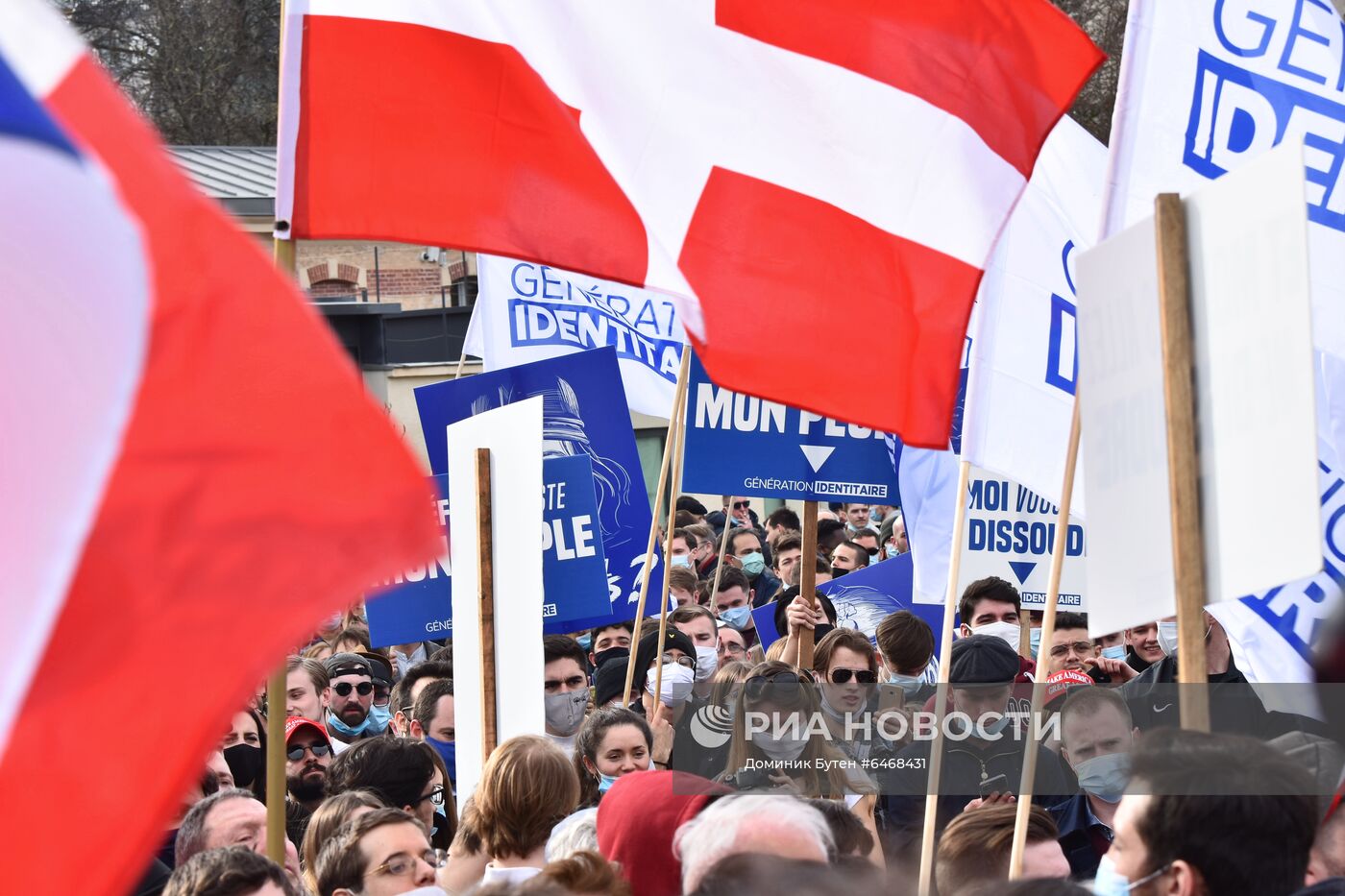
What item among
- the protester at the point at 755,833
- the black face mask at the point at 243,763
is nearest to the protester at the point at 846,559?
the black face mask at the point at 243,763

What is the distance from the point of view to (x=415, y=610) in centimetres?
A: 662

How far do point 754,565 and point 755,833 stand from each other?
372 inches

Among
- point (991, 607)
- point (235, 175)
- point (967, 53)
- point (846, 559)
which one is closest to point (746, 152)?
point (967, 53)

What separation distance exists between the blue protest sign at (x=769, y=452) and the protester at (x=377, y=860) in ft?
13.3

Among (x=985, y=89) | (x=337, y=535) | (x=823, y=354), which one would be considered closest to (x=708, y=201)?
(x=823, y=354)

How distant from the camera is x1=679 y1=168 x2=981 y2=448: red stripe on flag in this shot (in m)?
4.48

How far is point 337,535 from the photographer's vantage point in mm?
2170

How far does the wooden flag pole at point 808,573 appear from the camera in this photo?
6477 mm

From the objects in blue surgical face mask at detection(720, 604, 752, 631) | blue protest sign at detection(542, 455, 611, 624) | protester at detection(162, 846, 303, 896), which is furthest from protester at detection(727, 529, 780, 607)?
protester at detection(162, 846, 303, 896)

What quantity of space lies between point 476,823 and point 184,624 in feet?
6.97

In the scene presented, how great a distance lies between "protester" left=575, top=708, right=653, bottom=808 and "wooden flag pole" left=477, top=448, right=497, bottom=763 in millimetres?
693

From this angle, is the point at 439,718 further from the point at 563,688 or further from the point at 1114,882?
the point at 1114,882

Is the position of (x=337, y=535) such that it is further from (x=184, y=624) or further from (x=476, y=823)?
(x=476, y=823)

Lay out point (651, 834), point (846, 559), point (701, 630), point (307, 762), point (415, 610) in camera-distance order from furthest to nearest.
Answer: point (846, 559)
point (701, 630)
point (415, 610)
point (307, 762)
point (651, 834)
